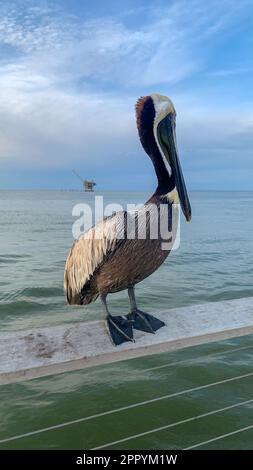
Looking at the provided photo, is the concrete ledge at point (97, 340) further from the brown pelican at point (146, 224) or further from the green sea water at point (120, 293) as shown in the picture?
the green sea water at point (120, 293)

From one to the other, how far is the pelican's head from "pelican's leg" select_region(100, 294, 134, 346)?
0.68 metres

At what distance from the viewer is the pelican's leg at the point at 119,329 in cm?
215

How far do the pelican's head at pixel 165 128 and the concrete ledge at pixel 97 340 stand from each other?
1.90ft

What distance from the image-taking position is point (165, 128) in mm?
2404

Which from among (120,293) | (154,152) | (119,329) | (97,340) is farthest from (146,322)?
(120,293)

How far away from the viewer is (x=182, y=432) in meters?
3.43

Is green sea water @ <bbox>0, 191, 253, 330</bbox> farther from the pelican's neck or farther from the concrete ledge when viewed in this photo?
the pelican's neck

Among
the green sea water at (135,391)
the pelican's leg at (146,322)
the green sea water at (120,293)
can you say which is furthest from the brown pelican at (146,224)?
the green sea water at (120,293)

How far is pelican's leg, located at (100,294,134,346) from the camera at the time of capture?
2.15m

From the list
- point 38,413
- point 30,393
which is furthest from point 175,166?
point 30,393
